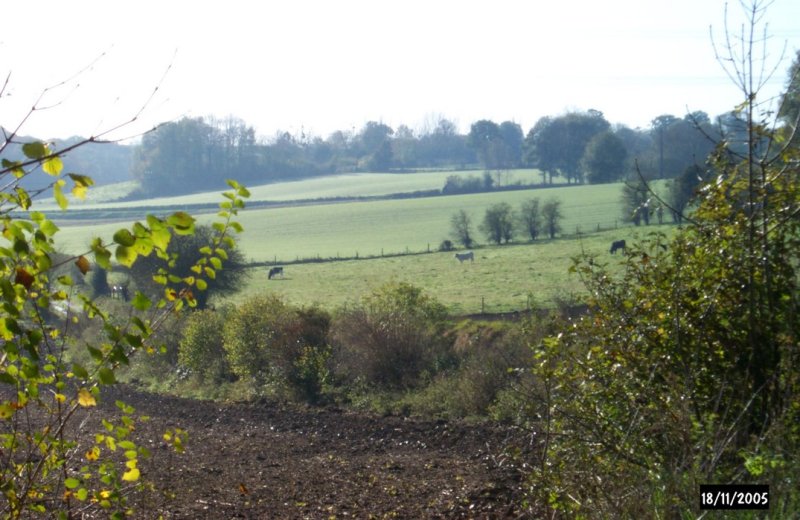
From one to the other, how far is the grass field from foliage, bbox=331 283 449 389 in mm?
3558

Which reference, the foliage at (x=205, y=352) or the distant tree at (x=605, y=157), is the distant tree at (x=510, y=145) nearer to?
the distant tree at (x=605, y=157)

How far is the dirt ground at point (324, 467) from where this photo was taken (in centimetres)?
1021

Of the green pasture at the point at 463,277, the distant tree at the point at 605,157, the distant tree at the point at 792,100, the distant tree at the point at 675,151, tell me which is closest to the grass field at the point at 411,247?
the green pasture at the point at 463,277

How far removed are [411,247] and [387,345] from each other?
3424 centimetres

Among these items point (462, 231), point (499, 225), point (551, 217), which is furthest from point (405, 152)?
point (551, 217)

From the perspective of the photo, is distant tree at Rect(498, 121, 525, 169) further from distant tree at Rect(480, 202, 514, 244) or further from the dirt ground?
the dirt ground

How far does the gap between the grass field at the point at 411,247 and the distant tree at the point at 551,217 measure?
81cm

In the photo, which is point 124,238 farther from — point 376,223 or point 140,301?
point 376,223

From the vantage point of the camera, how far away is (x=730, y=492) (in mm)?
4777

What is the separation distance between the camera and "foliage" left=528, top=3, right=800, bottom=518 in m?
5.72

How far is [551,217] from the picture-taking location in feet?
175

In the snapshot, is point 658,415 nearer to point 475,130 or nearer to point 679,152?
point 679,152

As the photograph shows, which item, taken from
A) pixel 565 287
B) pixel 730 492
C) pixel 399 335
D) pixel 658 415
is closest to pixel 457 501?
pixel 658 415

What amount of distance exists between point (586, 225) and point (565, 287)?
69.1ft
